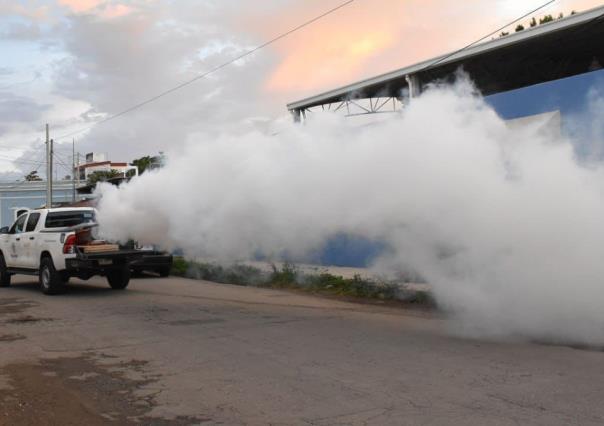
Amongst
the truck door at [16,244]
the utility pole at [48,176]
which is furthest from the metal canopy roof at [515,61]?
the utility pole at [48,176]

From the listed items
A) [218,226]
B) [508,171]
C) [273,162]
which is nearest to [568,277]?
[508,171]

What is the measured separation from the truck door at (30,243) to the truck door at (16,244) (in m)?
0.18

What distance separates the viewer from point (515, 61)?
16.5 metres

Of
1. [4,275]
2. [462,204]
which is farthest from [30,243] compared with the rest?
[462,204]

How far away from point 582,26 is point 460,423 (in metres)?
11.8

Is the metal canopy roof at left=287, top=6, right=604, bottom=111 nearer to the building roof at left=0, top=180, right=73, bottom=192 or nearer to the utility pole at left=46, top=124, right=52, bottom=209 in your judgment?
the utility pole at left=46, top=124, right=52, bottom=209

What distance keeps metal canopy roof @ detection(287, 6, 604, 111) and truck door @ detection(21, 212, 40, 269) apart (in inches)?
315

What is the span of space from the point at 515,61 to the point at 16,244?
14.0m

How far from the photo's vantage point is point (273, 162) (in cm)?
977

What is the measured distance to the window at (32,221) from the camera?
581 inches

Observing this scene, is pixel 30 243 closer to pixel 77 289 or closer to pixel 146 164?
pixel 77 289

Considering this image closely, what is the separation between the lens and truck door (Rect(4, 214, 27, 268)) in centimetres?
1520

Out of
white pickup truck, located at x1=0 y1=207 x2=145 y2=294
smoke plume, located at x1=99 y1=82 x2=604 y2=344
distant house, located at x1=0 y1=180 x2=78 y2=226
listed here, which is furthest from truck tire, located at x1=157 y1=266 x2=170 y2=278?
distant house, located at x1=0 y1=180 x2=78 y2=226

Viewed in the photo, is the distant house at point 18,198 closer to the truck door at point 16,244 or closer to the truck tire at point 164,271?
the truck tire at point 164,271
